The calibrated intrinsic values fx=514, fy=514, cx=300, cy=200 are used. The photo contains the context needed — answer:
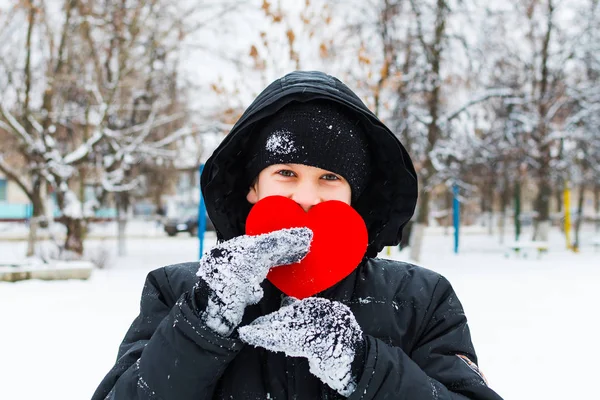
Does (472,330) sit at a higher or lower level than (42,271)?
lower

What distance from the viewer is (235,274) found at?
0.99 m

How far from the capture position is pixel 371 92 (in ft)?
30.9

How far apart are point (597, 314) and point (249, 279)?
7.14 meters

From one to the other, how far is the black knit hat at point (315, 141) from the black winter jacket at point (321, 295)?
0.13 ft

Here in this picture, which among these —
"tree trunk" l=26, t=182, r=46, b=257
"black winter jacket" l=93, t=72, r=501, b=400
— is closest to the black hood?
"black winter jacket" l=93, t=72, r=501, b=400

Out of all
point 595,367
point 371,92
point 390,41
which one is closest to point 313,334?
point 595,367

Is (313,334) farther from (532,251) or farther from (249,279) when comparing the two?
(532,251)

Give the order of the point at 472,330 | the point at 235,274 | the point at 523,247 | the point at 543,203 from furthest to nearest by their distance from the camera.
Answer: the point at 543,203 → the point at 523,247 → the point at 472,330 → the point at 235,274

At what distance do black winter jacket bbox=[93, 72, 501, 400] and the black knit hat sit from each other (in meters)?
0.04

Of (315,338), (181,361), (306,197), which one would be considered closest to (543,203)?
(306,197)

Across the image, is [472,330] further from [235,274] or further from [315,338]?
[235,274]

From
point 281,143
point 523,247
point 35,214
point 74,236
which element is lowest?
point 523,247

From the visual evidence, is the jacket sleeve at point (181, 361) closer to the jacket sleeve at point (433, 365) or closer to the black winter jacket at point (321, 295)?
the black winter jacket at point (321, 295)

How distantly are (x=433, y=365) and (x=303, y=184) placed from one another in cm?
52
